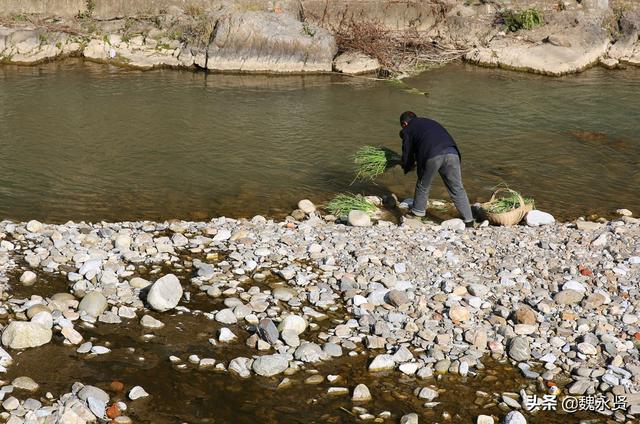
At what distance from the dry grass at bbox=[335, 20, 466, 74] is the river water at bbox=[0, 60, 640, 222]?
26.2 inches

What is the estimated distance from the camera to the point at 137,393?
256 inches

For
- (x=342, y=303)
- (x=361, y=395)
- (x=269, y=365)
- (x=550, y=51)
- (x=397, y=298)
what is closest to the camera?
(x=361, y=395)

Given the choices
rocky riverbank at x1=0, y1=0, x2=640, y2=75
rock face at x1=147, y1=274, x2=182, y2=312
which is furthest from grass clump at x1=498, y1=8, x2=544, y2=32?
rock face at x1=147, y1=274, x2=182, y2=312

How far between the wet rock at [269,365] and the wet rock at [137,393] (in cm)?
92

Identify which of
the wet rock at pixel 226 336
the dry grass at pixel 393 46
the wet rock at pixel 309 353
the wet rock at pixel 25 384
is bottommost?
the wet rock at pixel 25 384

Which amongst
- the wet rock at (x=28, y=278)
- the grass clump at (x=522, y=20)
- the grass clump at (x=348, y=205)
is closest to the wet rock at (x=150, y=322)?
the wet rock at (x=28, y=278)

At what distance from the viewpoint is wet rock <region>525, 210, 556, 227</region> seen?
35.2 feet

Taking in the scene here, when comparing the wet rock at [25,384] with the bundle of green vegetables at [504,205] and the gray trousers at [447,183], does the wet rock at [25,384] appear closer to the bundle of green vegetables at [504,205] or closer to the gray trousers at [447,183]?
the gray trousers at [447,183]

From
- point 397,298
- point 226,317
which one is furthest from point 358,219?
point 226,317

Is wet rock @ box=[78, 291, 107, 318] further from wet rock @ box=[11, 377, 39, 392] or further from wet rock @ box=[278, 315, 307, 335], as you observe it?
wet rock @ box=[278, 315, 307, 335]

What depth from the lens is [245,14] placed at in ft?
64.6

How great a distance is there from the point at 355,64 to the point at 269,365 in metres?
13.8

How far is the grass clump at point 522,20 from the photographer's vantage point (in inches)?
830

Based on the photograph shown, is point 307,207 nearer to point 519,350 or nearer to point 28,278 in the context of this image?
point 28,278
